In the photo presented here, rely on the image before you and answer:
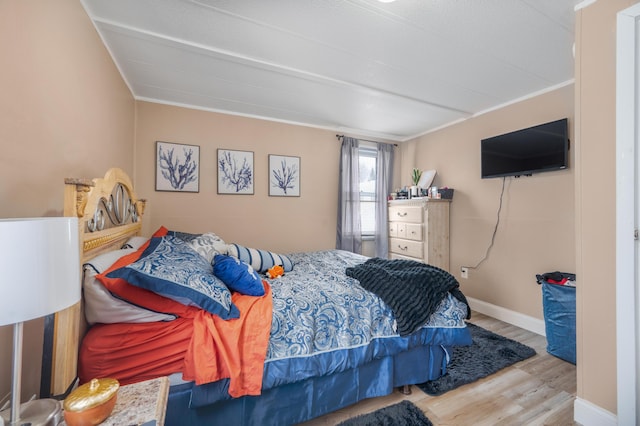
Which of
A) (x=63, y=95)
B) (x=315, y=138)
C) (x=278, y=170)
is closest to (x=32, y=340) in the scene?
(x=63, y=95)

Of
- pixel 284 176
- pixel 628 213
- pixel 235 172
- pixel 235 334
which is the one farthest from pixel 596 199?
pixel 235 172

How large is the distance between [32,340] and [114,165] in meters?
1.58

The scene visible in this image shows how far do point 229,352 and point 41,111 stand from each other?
1.37 m

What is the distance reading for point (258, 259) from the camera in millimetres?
2264

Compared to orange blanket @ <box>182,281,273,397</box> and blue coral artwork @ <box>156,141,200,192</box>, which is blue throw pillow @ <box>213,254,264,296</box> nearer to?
orange blanket @ <box>182,281,273,397</box>

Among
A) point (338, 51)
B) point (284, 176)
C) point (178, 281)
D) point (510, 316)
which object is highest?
point (338, 51)

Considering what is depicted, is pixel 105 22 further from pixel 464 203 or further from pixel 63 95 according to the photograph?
pixel 464 203

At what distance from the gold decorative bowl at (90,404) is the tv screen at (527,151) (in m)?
3.49

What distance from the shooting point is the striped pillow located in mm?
2198

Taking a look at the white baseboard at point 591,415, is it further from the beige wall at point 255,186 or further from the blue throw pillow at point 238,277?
the beige wall at point 255,186

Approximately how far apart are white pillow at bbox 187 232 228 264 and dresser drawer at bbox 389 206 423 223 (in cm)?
245

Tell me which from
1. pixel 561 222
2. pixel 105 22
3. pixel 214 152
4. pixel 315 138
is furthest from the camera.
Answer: pixel 315 138

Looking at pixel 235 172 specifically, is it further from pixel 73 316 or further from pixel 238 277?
pixel 73 316

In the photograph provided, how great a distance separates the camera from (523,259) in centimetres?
277
